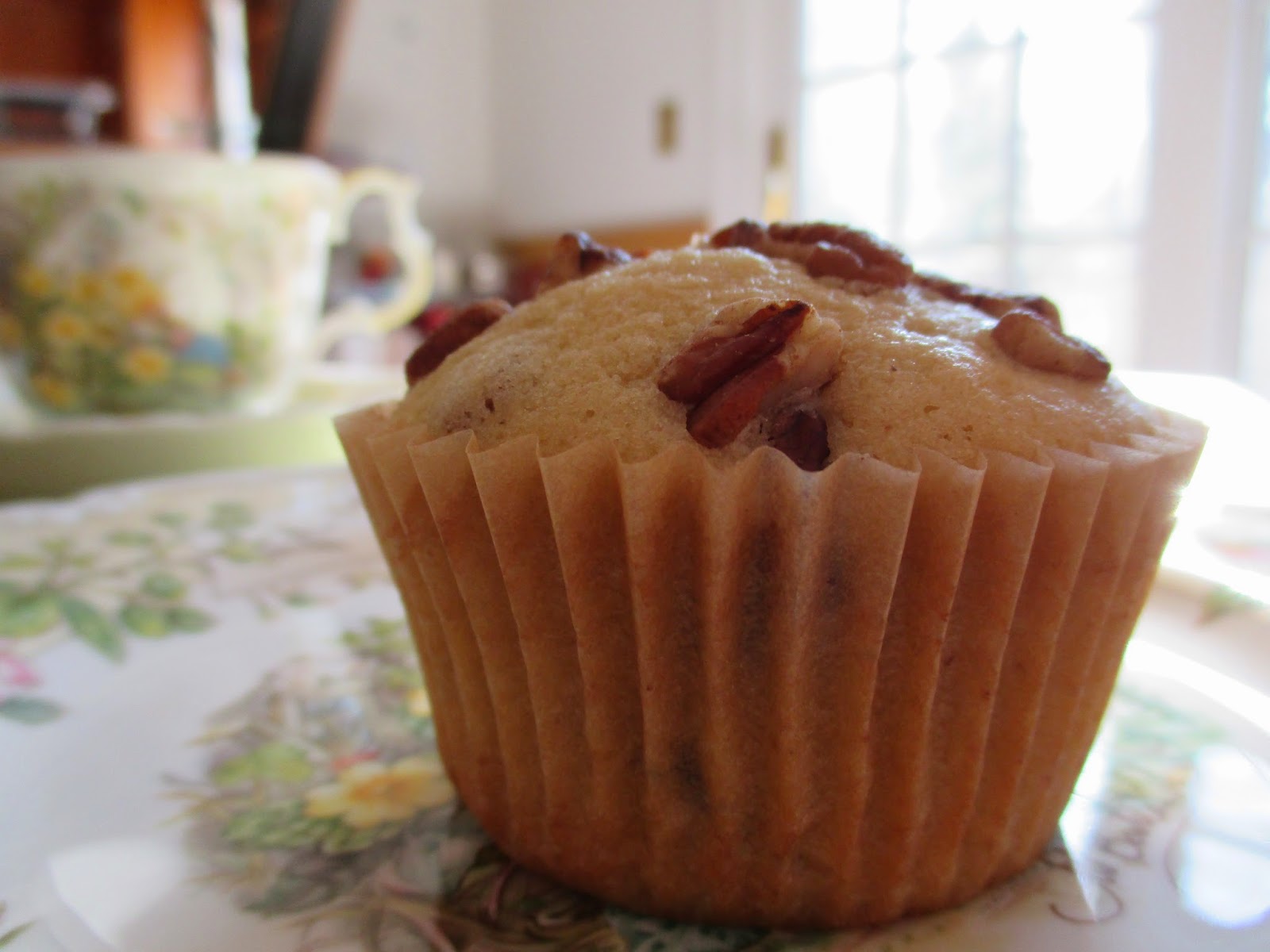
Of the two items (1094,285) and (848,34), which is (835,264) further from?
(848,34)

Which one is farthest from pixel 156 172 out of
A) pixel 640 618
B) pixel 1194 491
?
pixel 1194 491

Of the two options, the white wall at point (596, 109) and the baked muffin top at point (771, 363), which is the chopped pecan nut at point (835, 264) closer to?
the baked muffin top at point (771, 363)

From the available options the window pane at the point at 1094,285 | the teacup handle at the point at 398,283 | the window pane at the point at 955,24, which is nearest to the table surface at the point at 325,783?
the teacup handle at the point at 398,283

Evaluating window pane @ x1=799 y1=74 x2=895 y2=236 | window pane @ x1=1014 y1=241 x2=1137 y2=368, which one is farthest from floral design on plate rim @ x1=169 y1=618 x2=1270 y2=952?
window pane @ x1=799 y1=74 x2=895 y2=236

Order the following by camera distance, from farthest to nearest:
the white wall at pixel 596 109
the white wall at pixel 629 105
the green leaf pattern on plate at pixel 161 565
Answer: the white wall at pixel 596 109 < the white wall at pixel 629 105 < the green leaf pattern on plate at pixel 161 565

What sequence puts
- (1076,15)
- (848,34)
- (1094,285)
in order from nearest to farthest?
1. (1076,15)
2. (1094,285)
3. (848,34)

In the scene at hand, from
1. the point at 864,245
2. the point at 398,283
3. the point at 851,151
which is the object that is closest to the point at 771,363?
the point at 864,245
